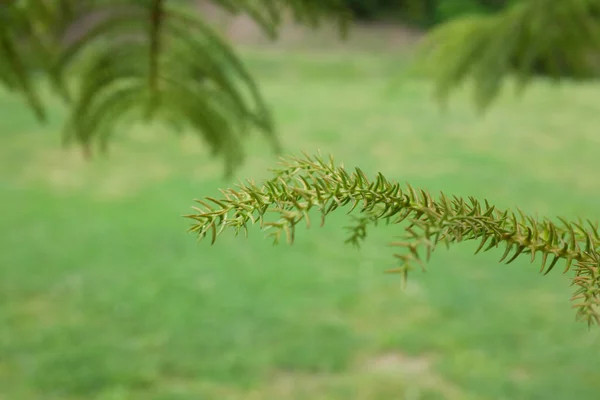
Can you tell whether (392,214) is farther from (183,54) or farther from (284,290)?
(284,290)

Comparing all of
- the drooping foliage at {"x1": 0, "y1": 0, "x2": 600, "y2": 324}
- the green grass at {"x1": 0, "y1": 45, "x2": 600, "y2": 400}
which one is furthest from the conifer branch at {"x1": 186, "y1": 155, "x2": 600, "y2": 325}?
the green grass at {"x1": 0, "y1": 45, "x2": 600, "y2": 400}

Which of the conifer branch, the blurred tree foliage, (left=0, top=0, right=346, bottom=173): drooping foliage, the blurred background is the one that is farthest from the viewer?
the blurred background

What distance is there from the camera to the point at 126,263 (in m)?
5.41

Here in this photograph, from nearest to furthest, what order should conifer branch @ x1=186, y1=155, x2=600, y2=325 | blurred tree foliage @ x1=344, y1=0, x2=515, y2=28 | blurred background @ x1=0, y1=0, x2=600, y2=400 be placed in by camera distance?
1. conifer branch @ x1=186, y1=155, x2=600, y2=325
2. blurred tree foliage @ x1=344, y1=0, x2=515, y2=28
3. blurred background @ x1=0, y1=0, x2=600, y2=400

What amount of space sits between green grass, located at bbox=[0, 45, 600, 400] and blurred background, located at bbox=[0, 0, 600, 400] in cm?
2

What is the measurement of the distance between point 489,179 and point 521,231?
6.55 metres

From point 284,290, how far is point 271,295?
0.43ft

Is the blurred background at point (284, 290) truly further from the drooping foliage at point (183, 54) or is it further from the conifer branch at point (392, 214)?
the conifer branch at point (392, 214)

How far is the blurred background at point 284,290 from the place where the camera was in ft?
12.4

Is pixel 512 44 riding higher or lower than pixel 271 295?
higher

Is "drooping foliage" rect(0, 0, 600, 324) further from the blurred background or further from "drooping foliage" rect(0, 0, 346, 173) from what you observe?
the blurred background

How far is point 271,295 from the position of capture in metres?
4.91

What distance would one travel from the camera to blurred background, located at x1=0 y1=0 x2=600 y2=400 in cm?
378

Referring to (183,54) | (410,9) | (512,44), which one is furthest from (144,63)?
(512,44)
